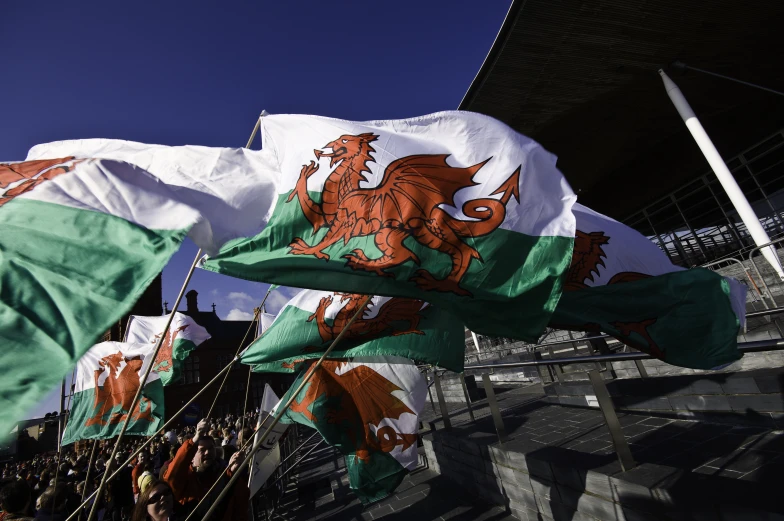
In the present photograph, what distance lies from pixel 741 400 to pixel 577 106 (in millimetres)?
14595

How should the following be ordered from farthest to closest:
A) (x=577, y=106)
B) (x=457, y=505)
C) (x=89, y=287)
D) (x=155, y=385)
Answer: (x=577, y=106) < (x=155, y=385) < (x=457, y=505) < (x=89, y=287)

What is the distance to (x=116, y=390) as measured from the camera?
684 cm

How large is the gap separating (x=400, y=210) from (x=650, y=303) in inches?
89.2

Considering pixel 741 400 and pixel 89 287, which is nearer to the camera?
pixel 89 287

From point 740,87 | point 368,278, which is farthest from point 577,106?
point 368,278

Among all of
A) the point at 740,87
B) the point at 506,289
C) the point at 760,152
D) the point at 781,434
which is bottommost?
the point at 781,434

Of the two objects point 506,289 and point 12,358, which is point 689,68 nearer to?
point 506,289

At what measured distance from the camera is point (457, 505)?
5.43 metres

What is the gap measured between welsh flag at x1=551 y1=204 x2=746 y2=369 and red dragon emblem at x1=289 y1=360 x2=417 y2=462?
2942mm

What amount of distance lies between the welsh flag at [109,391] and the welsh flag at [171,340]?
22cm

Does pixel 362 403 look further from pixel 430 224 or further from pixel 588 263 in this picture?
pixel 430 224

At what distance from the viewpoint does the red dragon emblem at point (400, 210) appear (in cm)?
219

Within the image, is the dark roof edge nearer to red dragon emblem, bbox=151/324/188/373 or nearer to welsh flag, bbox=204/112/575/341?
welsh flag, bbox=204/112/575/341

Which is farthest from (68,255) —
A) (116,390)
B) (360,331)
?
(116,390)
